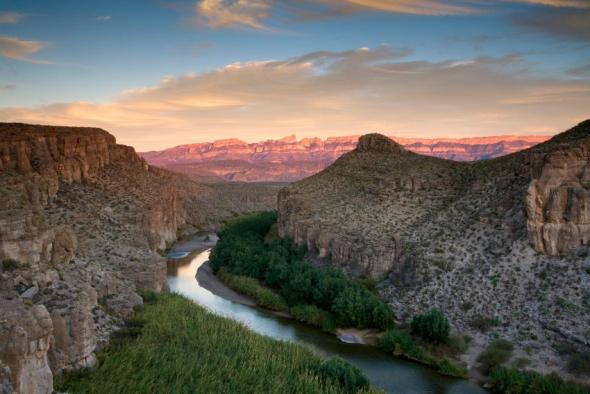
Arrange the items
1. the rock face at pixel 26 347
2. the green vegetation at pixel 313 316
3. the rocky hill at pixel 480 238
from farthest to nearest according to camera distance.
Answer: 1. the green vegetation at pixel 313 316
2. the rocky hill at pixel 480 238
3. the rock face at pixel 26 347

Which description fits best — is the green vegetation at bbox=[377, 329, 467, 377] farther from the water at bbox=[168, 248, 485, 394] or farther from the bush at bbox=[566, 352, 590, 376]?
the bush at bbox=[566, 352, 590, 376]

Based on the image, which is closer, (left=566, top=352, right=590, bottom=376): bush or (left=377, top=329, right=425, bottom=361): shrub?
(left=566, top=352, right=590, bottom=376): bush

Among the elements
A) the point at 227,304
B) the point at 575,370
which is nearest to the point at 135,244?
the point at 227,304

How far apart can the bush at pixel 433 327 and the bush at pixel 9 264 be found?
86.0 ft

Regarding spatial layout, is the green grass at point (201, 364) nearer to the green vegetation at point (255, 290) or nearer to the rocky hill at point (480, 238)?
the rocky hill at point (480, 238)

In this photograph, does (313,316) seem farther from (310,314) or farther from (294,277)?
(294,277)

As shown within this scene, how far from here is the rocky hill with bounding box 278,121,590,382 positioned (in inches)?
1490

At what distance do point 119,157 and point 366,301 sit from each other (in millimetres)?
47920

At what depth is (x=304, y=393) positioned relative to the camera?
1058 inches

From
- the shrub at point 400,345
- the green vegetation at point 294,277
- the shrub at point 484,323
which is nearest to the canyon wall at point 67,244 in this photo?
the green vegetation at point 294,277

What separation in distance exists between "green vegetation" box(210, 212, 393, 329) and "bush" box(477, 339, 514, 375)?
312 inches

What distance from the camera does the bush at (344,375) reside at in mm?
28391

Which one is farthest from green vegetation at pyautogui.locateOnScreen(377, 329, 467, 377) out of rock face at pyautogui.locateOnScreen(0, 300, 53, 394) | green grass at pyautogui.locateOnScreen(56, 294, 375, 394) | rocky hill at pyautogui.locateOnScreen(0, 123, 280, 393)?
rock face at pyautogui.locateOnScreen(0, 300, 53, 394)

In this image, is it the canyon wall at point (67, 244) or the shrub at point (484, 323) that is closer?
the canyon wall at point (67, 244)
